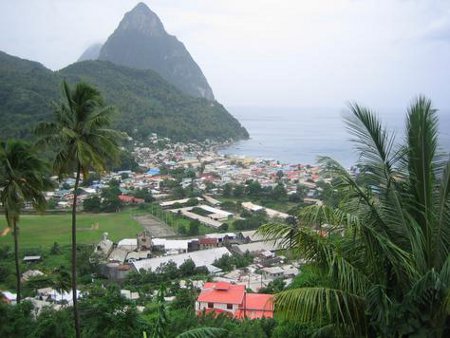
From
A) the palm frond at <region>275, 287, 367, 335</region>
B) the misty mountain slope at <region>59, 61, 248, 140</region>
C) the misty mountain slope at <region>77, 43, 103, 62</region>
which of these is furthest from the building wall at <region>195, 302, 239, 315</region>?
the misty mountain slope at <region>77, 43, 103, 62</region>

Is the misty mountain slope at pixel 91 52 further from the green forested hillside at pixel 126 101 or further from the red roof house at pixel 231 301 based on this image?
the red roof house at pixel 231 301

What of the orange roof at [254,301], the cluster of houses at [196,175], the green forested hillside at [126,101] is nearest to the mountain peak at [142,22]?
the green forested hillside at [126,101]

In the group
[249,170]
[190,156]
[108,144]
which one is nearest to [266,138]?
[190,156]

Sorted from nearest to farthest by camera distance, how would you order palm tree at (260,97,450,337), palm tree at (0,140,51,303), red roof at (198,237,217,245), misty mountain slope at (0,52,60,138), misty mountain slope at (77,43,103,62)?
palm tree at (260,97,450,337)
palm tree at (0,140,51,303)
red roof at (198,237,217,245)
misty mountain slope at (0,52,60,138)
misty mountain slope at (77,43,103,62)

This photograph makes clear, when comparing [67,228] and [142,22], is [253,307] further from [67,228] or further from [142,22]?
[142,22]

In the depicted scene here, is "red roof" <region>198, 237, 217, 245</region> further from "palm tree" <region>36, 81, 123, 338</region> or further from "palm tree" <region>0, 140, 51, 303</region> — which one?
"palm tree" <region>36, 81, 123, 338</region>

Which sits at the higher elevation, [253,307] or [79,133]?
[79,133]

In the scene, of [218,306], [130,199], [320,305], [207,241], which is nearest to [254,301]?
[218,306]
